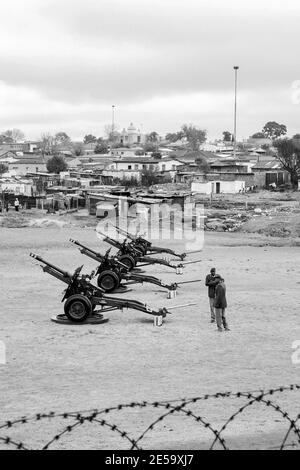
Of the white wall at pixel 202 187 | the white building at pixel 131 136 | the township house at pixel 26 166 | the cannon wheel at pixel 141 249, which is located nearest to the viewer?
the cannon wheel at pixel 141 249

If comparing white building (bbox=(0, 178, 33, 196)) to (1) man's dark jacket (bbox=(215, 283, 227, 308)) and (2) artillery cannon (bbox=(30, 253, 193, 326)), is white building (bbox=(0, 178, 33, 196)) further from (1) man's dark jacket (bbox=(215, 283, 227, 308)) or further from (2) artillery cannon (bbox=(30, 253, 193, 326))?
(1) man's dark jacket (bbox=(215, 283, 227, 308))

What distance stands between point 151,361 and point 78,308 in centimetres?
346

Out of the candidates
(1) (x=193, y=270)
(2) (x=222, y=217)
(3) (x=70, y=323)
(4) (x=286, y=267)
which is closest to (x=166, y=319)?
(3) (x=70, y=323)

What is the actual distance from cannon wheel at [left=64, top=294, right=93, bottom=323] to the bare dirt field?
0.93ft

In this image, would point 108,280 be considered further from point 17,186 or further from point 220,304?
point 17,186

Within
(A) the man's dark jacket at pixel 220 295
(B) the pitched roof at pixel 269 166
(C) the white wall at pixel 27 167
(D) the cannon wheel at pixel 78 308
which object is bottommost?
(D) the cannon wheel at pixel 78 308

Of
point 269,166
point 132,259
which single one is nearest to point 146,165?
point 269,166

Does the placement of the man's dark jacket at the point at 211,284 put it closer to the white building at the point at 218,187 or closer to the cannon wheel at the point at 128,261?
the cannon wheel at the point at 128,261

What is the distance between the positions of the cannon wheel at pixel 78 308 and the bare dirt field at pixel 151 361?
28cm

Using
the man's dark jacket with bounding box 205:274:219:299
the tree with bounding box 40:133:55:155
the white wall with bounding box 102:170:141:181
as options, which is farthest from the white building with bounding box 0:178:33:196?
the tree with bounding box 40:133:55:155

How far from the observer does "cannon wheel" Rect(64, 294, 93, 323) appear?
16.8 meters

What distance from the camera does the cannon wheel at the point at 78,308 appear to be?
663 inches

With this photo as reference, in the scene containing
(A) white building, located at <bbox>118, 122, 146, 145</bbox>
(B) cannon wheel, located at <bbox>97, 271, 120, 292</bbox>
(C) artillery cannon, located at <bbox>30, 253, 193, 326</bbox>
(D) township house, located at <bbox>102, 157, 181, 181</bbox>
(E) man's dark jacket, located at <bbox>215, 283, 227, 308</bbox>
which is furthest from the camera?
(A) white building, located at <bbox>118, 122, 146, 145</bbox>

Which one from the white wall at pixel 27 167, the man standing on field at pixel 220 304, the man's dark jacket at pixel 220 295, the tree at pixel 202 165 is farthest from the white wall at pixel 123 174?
the man's dark jacket at pixel 220 295
